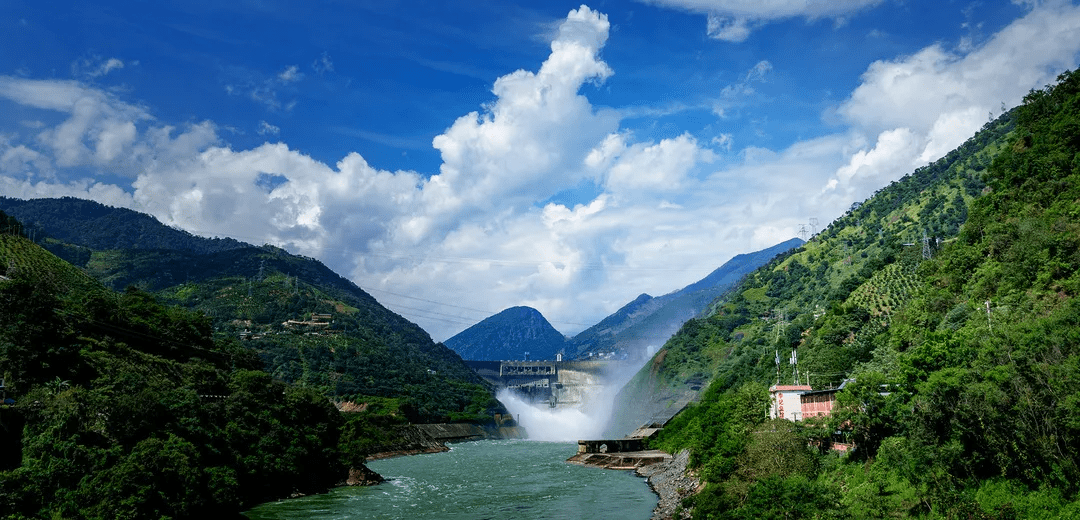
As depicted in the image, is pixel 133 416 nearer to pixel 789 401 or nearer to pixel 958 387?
pixel 789 401

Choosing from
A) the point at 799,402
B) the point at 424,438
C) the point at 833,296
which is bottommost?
the point at 424,438

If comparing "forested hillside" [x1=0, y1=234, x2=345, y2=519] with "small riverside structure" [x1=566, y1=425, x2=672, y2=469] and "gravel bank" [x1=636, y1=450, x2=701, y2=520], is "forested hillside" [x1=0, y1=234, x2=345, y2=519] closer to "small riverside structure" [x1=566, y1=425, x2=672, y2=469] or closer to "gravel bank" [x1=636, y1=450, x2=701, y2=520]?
"gravel bank" [x1=636, y1=450, x2=701, y2=520]

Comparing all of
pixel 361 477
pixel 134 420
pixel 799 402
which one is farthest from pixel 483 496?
pixel 134 420

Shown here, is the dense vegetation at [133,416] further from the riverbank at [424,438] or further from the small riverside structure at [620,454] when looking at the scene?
the small riverside structure at [620,454]

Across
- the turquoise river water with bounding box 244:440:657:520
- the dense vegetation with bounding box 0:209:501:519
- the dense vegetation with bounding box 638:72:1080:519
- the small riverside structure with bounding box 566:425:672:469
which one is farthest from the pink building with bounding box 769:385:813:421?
the dense vegetation with bounding box 0:209:501:519

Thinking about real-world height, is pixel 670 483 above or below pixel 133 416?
below

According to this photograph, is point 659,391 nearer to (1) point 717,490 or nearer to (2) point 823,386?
(2) point 823,386

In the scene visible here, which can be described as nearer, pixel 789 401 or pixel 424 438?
pixel 789 401
